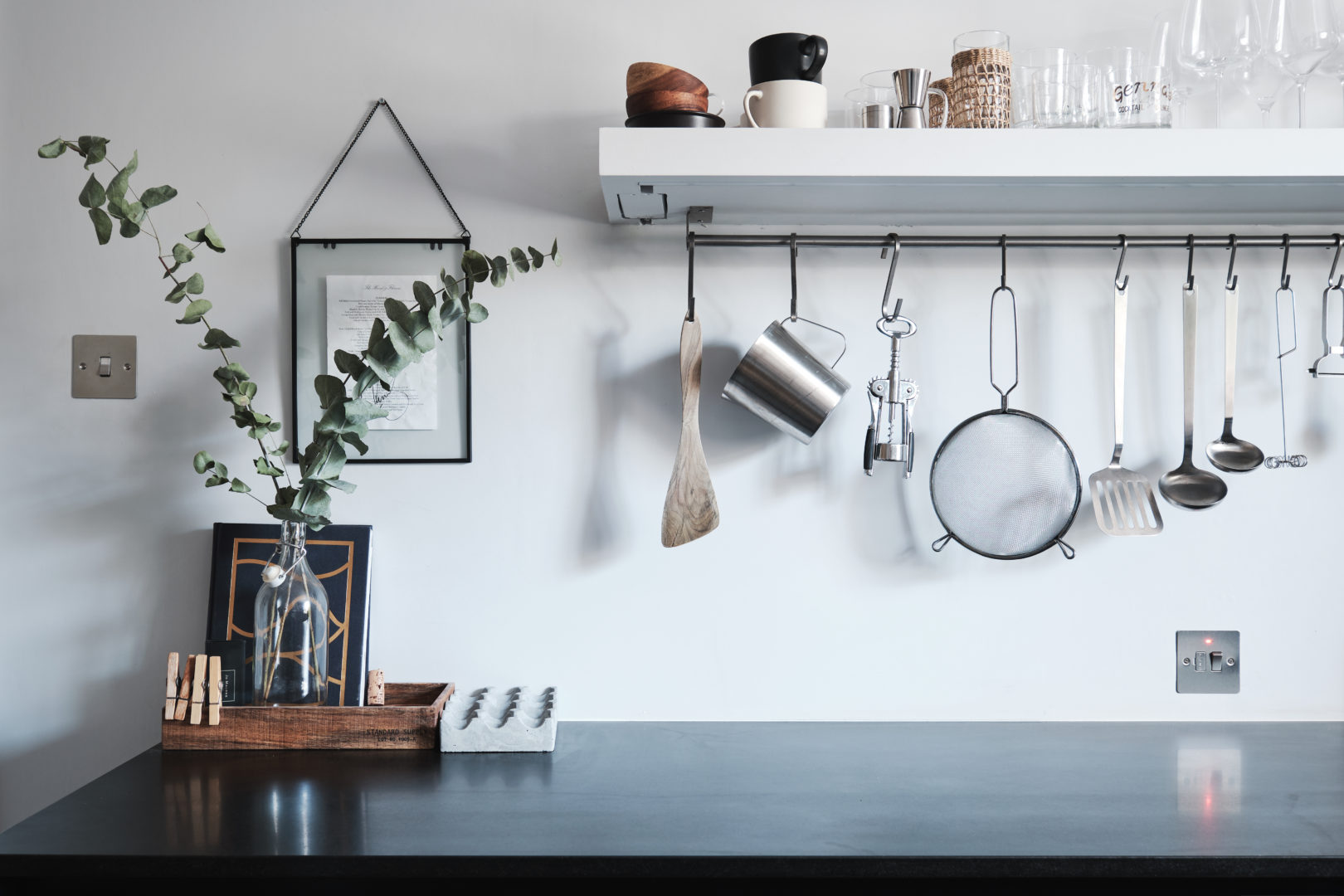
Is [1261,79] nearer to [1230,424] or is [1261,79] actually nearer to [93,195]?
[1230,424]

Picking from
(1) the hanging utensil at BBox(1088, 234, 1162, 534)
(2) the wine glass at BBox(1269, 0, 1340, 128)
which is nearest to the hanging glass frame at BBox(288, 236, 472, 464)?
(1) the hanging utensil at BBox(1088, 234, 1162, 534)

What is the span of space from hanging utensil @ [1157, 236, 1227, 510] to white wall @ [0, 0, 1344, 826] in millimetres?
37

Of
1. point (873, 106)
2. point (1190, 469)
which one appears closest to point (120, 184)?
point (873, 106)

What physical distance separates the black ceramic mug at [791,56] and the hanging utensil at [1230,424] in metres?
0.68

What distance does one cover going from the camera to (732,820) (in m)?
0.99

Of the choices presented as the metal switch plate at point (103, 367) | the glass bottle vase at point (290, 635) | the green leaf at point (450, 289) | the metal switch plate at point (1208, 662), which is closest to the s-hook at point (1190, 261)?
the metal switch plate at point (1208, 662)

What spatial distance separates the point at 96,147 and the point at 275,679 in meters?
0.70

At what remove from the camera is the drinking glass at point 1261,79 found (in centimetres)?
132

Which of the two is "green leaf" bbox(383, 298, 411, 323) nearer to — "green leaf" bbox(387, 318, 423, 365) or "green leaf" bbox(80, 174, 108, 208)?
"green leaf" bbox(387, 318, 423, 365)

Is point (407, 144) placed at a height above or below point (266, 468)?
above

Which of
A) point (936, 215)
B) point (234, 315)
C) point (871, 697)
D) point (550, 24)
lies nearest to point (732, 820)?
point (871, 697)

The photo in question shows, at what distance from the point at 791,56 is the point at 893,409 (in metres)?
0.50

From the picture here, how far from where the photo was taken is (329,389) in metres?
1.25

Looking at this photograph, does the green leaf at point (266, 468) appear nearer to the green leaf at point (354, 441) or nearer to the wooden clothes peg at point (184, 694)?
the green leaf at point (354, 441)
